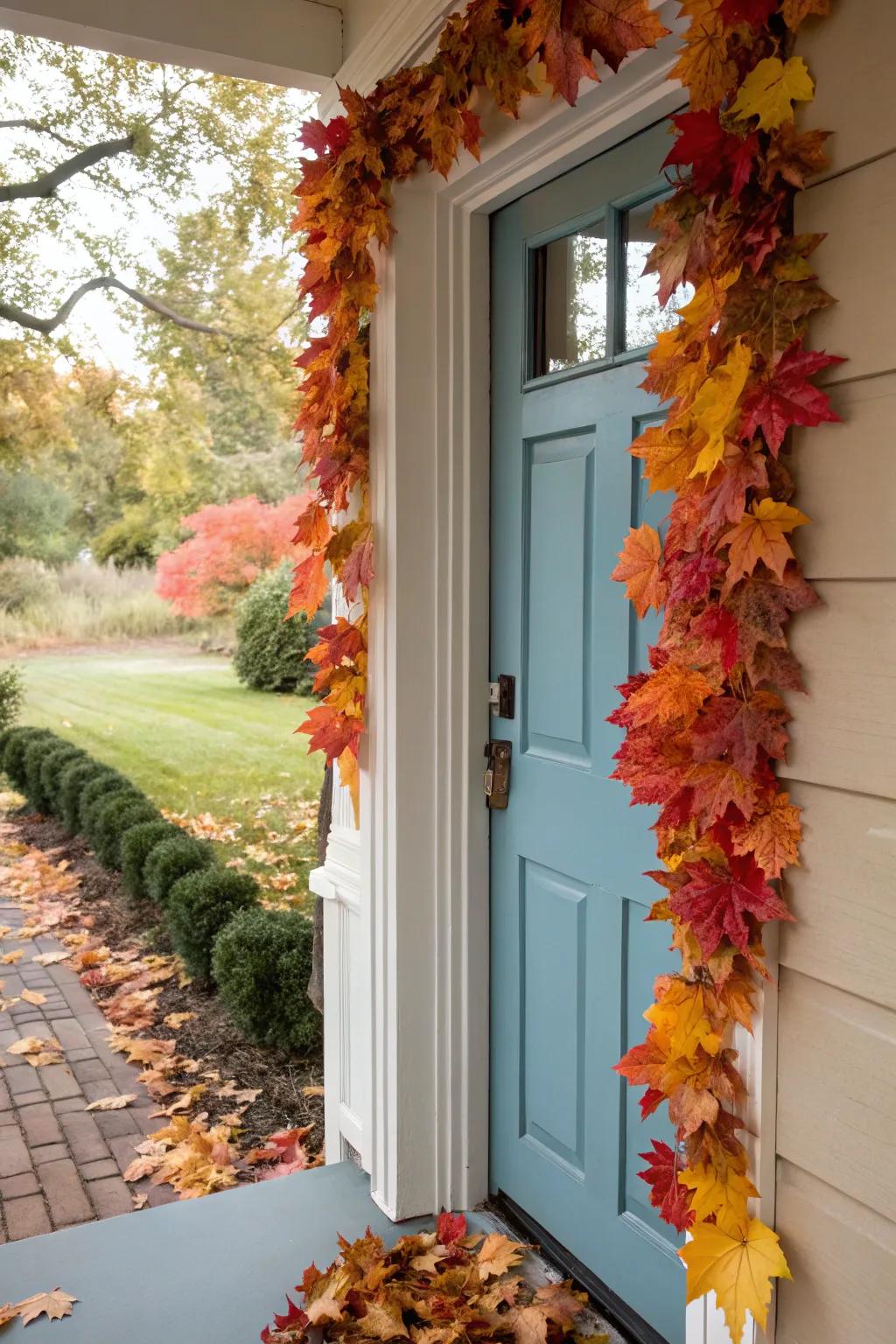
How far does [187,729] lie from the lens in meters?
8.18

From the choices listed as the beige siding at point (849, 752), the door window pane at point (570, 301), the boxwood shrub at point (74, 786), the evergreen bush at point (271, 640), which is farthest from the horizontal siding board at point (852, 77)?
the evergreen bush at point (271, 640)

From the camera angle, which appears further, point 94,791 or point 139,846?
point 94,791

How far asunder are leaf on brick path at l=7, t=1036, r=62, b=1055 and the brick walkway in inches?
1.0

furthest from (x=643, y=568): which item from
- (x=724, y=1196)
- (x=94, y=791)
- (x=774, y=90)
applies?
(x=94, y=791)

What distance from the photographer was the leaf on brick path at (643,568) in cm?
147

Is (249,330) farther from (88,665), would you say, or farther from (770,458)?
(770,458)

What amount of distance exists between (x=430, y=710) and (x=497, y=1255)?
3.54ft

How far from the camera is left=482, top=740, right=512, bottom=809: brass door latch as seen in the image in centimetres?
219

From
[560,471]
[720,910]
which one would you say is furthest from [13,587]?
[720,910]

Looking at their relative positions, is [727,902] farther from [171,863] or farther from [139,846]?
[139,846]

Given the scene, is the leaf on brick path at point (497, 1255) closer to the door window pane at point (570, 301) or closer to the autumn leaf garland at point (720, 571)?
the autumn leaf garland at point (720, 571)

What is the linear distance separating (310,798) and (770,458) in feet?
21.7

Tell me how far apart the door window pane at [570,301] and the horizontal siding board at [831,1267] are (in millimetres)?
1381

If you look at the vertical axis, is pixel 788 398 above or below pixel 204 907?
above
